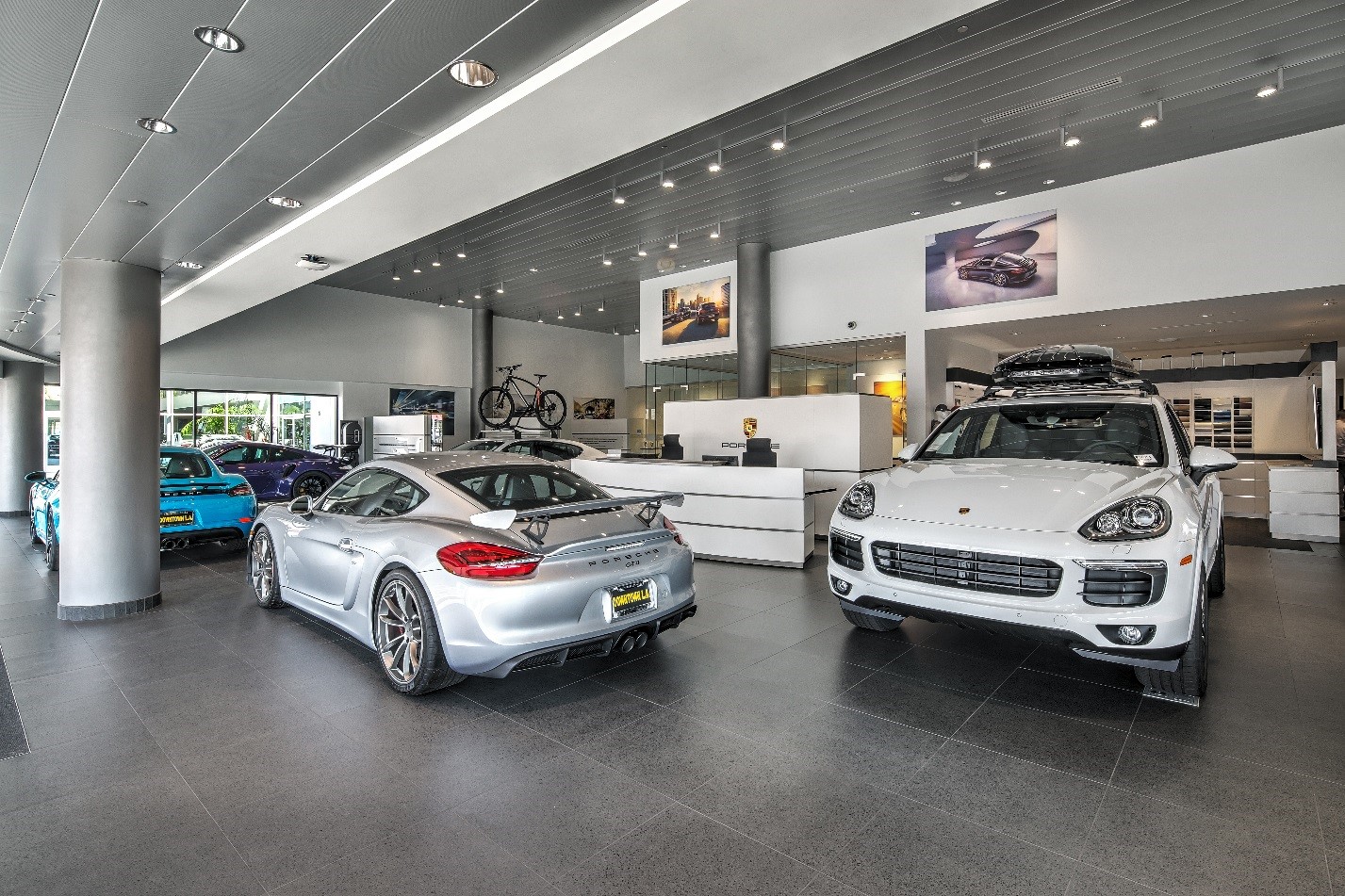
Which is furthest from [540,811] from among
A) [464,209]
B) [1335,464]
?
[1335,464]

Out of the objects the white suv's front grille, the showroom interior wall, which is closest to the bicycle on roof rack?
the showroom interior wall

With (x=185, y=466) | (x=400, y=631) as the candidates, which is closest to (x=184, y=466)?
(x=185, y=466)

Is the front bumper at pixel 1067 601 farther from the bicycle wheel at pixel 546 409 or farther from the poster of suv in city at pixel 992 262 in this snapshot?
the bicycle wheel at pixel 546 409

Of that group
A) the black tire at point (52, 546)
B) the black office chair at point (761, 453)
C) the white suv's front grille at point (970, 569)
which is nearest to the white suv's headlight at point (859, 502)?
the white suv's front grille at point (970, 569)

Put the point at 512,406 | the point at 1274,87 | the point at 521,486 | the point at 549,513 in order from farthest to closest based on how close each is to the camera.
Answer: the point at 512,406 < the point at 1274,87 < the point at 521,486 < the point at 549,513

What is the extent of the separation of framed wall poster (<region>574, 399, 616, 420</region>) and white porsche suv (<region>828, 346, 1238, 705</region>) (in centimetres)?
1887

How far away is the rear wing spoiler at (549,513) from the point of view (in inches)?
126

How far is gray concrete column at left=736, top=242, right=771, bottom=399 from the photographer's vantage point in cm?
1248

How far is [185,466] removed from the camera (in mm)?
7441

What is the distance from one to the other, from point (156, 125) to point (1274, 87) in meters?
9.46

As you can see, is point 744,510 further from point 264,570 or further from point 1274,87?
point 1274,87

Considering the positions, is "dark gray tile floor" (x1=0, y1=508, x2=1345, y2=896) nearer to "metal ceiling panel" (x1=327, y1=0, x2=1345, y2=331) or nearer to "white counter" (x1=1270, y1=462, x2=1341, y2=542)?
"metal ceiling panel" (x1=327, y1=0, x2=1345, y2=331)

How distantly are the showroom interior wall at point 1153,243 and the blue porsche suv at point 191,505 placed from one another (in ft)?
31.1

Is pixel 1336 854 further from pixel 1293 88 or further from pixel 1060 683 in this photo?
pixel 1293 88
